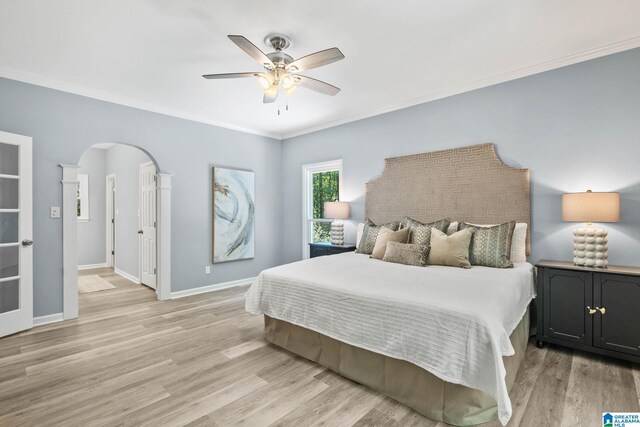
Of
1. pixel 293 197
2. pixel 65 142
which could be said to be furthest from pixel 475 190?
pixel 65 142

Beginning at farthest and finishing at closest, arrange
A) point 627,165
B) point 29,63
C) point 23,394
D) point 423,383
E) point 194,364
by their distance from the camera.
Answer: point 29,63 < point 627,165 < point 194,364 < point 23,394 < point 423,383

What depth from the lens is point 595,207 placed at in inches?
102

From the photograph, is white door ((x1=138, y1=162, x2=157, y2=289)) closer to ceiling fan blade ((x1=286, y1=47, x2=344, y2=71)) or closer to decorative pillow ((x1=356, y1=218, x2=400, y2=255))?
decorative pillow ((x1=356, y1=218, x2=400, y2=255))

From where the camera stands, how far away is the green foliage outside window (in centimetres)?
525

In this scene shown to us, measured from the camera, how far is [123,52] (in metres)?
2.85

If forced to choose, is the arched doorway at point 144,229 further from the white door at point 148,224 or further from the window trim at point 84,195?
the window trim at point 84,195

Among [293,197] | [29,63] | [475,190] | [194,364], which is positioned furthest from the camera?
[293,197]

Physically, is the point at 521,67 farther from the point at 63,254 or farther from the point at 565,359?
the point at 63,254

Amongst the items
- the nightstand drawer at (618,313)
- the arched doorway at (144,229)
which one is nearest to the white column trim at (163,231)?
the arched doorway at (144,229)

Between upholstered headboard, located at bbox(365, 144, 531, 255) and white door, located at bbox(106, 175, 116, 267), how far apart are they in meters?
5.76

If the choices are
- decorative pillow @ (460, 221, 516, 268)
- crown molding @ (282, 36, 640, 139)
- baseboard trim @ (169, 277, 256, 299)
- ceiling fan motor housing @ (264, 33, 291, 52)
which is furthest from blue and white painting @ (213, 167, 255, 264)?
decorative pillow @ (460, 221, 516, 268)

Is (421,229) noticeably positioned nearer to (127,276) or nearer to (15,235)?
(15,235)

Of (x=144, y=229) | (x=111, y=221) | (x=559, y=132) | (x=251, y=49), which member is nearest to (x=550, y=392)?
(x=559, y=132)

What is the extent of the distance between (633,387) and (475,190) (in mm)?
2043
